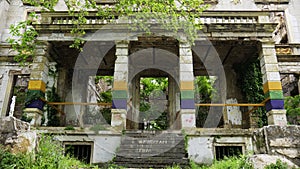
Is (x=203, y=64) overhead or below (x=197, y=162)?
overhead

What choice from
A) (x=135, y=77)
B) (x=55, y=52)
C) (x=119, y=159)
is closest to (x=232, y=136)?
(x=119, y=159)

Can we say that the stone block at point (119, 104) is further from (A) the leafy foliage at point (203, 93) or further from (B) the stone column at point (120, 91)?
(A) the leafy foliage at point (203, 93)

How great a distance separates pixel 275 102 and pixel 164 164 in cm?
486

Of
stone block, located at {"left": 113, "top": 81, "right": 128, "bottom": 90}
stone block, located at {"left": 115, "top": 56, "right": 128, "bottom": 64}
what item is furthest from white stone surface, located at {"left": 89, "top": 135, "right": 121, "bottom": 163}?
stone block, located at {"left": 115, "top": 56, "right": 128, "bottom": 64}

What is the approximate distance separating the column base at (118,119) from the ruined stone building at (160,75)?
36 millimetres

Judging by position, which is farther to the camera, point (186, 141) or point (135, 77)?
point (135, 77)

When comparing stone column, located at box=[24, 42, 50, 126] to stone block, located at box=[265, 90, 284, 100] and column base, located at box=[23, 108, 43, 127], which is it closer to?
column base, located at box=[23, 108, 43, 127]

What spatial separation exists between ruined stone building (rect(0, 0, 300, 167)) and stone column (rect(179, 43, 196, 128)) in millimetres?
36

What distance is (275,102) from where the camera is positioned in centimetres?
935

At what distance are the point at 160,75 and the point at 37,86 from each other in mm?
6375

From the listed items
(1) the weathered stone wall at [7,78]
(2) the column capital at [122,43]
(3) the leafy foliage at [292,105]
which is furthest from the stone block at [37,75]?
(3) the leafy foliage at [292,105]

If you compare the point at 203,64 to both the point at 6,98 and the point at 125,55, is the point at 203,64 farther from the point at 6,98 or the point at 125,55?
the point at 6,98

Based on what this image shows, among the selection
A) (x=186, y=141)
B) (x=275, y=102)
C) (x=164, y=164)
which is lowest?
(x=164, y=164)

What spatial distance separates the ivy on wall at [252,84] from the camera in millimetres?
12188
